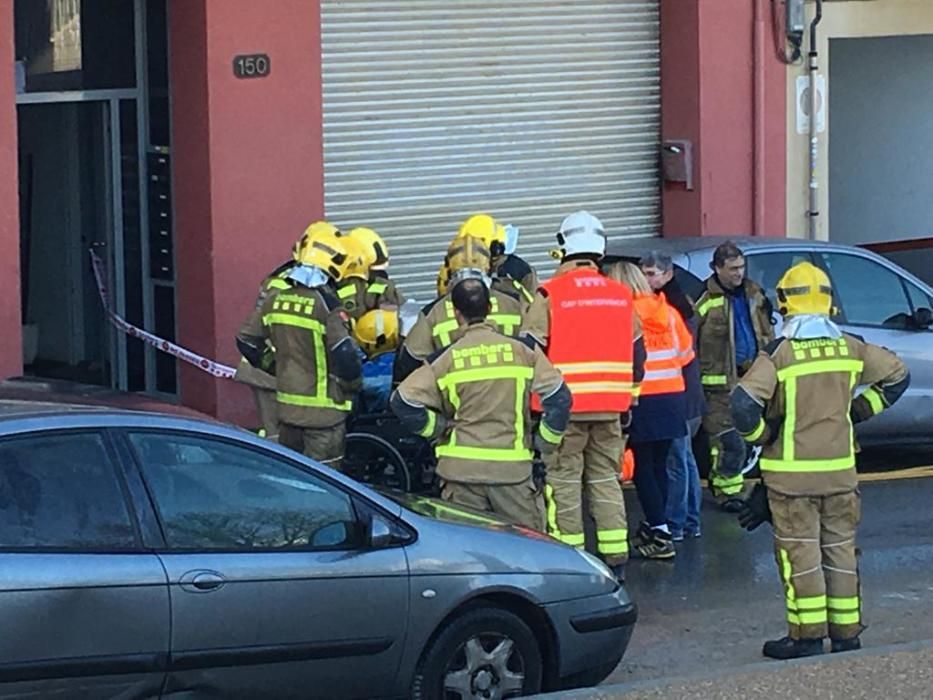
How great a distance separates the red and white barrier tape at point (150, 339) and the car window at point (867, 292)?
3.98 meters

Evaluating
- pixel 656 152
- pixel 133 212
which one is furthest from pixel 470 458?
pixel 656 152

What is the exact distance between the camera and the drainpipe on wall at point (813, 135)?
1661 centimetres

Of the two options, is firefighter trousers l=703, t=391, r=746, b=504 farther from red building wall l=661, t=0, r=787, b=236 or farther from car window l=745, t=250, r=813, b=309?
red building wall l=661, t=0, r=787, b=236

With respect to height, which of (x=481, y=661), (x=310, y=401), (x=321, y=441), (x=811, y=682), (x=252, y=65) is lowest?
(x=811, y=682)

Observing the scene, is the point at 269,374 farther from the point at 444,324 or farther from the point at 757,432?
the point at 757,432

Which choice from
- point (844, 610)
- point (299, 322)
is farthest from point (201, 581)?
point (299, 322)

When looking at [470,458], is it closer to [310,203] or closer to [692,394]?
[692,394]

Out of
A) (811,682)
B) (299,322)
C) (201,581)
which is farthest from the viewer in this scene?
(299,322)

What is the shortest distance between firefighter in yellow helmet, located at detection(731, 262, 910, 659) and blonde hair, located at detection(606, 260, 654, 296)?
2.01 meters

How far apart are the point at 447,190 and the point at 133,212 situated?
242 cm

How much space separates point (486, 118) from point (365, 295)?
4331 millimetres

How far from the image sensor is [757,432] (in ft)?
27.1

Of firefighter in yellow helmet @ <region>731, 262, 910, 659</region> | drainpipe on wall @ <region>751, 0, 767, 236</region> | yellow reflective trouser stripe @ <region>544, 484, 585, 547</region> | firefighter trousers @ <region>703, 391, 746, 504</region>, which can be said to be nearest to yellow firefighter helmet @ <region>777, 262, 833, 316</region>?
firefighter in yellow helmet @ <region>731, 262, 910, 659</region>

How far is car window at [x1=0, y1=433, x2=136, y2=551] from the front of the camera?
6.46m
